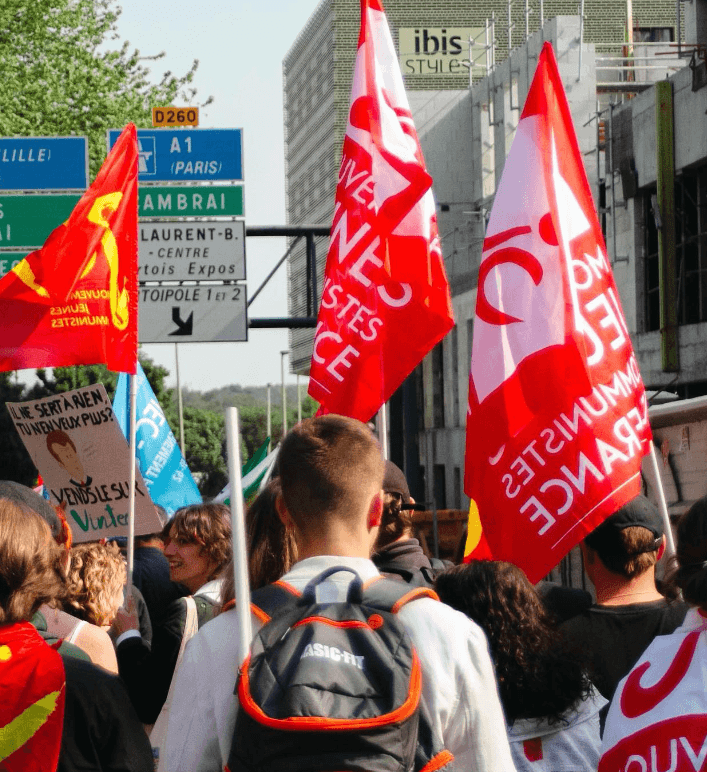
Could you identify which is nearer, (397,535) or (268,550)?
(268,550)

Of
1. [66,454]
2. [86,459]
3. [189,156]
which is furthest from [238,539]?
[189,156]

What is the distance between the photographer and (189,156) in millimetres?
13227

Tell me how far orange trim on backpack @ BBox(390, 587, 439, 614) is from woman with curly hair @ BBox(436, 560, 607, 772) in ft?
2.98

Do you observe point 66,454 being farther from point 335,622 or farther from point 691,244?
point 691,244

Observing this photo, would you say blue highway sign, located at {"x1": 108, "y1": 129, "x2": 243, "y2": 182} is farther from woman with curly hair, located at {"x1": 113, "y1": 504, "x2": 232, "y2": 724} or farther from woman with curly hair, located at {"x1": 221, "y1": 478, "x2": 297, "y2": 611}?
woman with curly hair, located at {"x1": 221, "y1": 478, "x2": 297, "y2": 611}

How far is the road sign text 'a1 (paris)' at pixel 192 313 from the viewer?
13500 mm

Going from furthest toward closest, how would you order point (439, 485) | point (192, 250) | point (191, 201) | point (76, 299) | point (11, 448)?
point (439, 485) → point (11, 448) → point (192, 250) → point (191, 201) → point (76, 299)

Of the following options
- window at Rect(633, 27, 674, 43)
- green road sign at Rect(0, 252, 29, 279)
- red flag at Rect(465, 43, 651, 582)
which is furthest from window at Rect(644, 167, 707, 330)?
window at Rect(633, 27, 674, 43)

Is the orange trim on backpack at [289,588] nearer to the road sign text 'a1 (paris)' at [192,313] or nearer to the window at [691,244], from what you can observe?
the road sign text 'a1 (paris)' at [192,313]

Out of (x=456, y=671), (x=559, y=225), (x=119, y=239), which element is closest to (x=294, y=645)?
(x=456, y=671)

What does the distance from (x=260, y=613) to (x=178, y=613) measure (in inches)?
100

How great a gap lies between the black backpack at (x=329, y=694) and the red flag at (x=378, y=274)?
3.84 meters

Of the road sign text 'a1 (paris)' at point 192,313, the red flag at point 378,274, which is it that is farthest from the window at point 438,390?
the red flag at point 378,274

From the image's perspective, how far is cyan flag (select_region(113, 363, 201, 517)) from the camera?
9.35 meters
